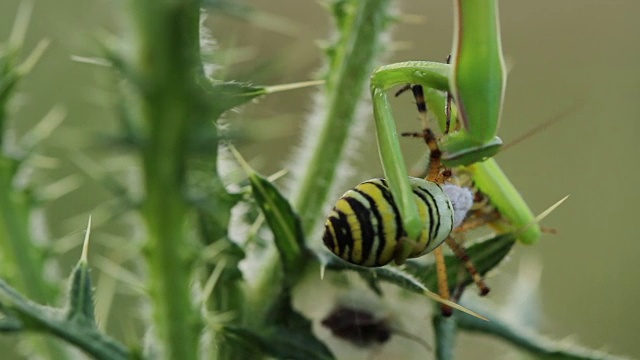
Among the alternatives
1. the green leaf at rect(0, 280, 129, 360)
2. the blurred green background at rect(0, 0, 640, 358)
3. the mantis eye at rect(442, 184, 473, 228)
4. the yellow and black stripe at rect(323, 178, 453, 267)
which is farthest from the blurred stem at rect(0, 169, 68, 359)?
the blurred green background at rect(0, 0, 640, 358)

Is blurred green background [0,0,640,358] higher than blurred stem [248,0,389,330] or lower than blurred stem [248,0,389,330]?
lower

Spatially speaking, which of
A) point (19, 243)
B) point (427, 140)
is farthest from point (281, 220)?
point (19, 243)

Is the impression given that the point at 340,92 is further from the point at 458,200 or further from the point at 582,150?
the point at 582,150

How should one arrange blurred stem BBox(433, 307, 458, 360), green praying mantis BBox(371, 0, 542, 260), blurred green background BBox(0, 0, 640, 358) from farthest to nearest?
1. blurred green background BBox(0, 0, 640, 358)
2. blurred stem BBox(433, 307, 458, 360)
3. green praying mantis BBox(371, 0, 542, 260)

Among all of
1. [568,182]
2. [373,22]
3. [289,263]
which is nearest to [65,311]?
[289,263]

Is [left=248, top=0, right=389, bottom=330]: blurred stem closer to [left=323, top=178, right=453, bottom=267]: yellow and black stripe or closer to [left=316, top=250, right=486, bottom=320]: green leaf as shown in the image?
[left=316, top=250, right=486, bottom=320]: green leaf
